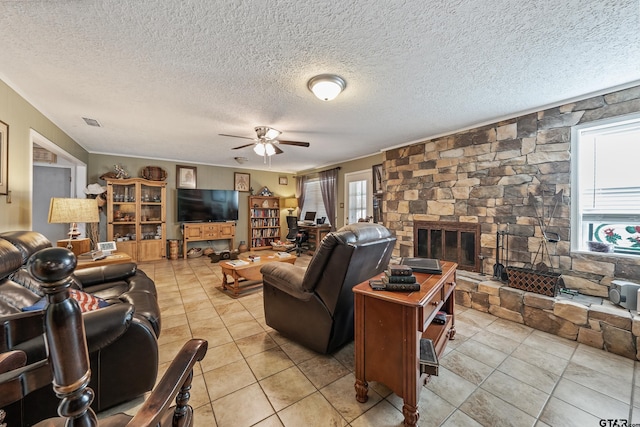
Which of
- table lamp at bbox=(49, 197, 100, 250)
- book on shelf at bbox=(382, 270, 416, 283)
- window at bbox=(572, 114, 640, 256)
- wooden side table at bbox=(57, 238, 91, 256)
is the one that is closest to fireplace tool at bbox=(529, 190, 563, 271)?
window at bbox=(572, 114, 640, 256)

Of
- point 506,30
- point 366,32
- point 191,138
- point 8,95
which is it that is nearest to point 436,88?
point 506,30

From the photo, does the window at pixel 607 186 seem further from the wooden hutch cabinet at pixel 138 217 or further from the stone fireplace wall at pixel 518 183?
the wooden hutch cabinet at pixel 138 217

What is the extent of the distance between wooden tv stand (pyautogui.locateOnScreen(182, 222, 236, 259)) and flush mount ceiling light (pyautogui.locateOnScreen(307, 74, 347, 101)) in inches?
190

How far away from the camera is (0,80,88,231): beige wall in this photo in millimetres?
2175

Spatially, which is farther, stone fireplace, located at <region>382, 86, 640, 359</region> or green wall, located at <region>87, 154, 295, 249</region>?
green wall, located at <region>87, 154, 295, 249</region>

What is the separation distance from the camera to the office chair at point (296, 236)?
6250 mm

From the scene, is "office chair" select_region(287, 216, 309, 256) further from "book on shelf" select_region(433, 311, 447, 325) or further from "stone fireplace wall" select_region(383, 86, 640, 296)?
"book on shelf" select_region(433, 311, 447, 325)

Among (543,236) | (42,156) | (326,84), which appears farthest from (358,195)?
(42,156)

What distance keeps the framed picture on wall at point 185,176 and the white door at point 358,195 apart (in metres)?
3.71

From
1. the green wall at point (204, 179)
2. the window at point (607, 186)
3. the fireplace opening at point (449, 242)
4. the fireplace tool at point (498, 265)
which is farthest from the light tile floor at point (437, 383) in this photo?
the green wall at point (204, 179)

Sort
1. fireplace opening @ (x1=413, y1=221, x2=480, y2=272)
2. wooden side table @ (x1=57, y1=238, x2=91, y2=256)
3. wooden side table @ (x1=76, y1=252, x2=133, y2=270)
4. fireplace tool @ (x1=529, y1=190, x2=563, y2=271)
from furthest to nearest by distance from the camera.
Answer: fireplace opening @ (x1=413, y1=221, x2=480, y2=272) < wooden side table @ (x1=57, y1=238, x2=91, y2=256) < wooden side table @ (x1=76, y1=252, x2=133, y2=270) < fireplace tool @ (x1=529, y1=190, x2=563, y2=271)

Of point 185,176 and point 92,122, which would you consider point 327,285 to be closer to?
point 92,122

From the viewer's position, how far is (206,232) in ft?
19.6

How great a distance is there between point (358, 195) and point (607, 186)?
11.9 feet
